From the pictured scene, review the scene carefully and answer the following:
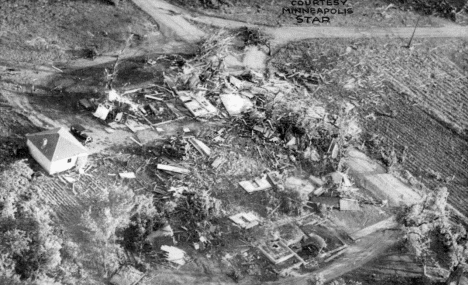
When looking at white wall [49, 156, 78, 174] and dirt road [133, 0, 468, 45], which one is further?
dirt road [133, 0, 468, 45]

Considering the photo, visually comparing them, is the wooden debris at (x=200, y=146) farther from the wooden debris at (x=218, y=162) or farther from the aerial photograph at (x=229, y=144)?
the wooden debris at (x=218, y=162)

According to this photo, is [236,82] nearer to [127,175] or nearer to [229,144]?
[229,144]

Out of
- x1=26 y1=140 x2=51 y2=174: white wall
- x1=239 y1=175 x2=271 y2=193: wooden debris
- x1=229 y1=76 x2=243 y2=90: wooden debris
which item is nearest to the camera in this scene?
x1=26 y1=140 x2=51 y2=174: white wall

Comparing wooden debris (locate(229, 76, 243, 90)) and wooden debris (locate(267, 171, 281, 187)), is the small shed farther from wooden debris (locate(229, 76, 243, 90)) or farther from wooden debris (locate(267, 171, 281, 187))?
wooden debris (locate(229, 76, 243, 90))

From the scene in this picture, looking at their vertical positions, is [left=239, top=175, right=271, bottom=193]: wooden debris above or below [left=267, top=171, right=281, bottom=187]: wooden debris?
below

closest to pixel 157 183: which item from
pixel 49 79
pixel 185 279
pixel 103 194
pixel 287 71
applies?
pixel 103 194

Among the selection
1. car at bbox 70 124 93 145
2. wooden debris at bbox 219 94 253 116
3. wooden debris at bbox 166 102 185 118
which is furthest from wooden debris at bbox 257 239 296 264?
car at bbox 70 124 93 145

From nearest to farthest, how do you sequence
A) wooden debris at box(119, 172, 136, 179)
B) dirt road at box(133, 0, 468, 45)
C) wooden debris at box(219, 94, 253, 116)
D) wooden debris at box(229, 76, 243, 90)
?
wooden debris at box(119, 172, 136, 179) → wooden debris at box(219, 94, 253, 116) → wooden debris at box(229, 76, 243, 90) → dirt road at box(133, 0, 468, 45)
